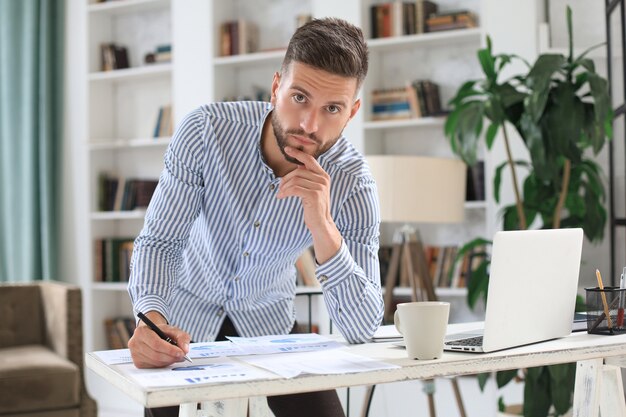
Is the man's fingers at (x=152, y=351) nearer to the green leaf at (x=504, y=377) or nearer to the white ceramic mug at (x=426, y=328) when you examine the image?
the white ceramic mug at (x=426, y=328)

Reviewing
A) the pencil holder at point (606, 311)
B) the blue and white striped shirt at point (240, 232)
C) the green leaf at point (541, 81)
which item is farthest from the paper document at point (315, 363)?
the green leaf at point (541, 81)

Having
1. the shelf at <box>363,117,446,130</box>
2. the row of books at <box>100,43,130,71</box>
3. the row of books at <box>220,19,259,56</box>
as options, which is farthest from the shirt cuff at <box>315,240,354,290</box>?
the row of books at <box>100,43,130,71</box>

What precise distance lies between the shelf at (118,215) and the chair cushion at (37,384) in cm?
147

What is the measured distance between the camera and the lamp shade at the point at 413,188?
12.1 ft

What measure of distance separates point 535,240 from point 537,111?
1.89 m

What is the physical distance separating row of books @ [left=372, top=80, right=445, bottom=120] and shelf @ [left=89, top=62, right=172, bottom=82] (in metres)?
1.34

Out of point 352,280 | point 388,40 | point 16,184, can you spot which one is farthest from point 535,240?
point 16,184

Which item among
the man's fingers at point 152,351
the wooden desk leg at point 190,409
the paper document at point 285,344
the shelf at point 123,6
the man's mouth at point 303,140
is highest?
the shelf at point 123,6

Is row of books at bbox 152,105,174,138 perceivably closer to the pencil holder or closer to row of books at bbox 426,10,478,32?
row of books at bbox 426,10,478,32

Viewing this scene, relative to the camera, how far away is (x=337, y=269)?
1757mm

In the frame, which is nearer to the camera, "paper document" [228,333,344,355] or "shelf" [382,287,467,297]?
"paper document" [228,333,344,355]

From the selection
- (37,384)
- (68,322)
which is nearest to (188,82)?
(68,322)

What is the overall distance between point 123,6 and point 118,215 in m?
1.29

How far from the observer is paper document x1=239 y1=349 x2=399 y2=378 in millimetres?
1339
